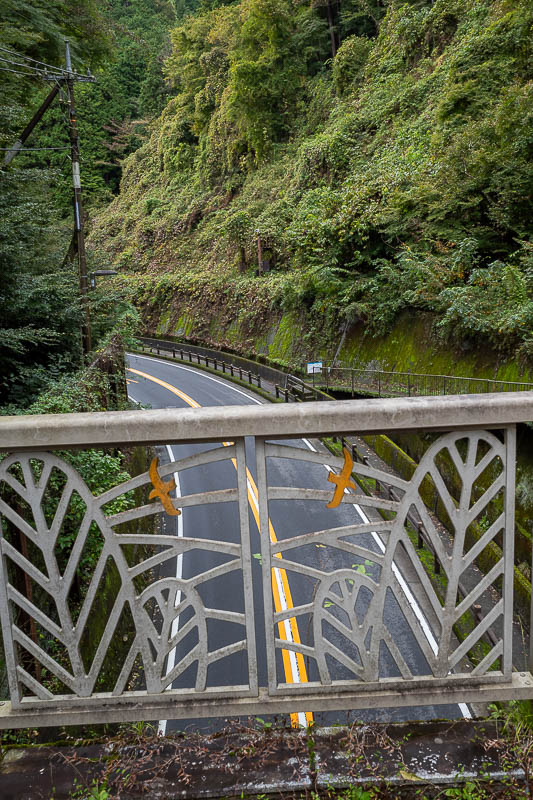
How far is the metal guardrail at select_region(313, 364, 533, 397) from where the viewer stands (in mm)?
12593

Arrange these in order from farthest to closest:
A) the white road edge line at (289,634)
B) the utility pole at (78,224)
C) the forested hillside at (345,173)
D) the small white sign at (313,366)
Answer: the small white sign at (313,366) → the forested hillside at (345,173) → the utility pole at (78,224) → the white road edge line at (289,634)

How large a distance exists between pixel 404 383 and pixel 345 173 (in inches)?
566

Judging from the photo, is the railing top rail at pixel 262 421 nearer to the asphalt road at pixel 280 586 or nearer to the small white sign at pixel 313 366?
the asphalt road at pixel 280 586

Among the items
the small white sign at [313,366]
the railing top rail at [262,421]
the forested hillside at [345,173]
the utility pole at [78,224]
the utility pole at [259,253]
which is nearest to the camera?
the railing top rail at [262,421]

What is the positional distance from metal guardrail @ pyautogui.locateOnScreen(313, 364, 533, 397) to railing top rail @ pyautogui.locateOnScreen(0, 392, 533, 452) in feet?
32.3

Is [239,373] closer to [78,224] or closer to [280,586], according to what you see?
[78,224]

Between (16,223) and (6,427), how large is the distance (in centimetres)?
1069

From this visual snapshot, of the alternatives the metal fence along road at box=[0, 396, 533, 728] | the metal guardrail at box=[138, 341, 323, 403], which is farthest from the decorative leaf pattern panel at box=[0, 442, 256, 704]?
the metal guardrail at box=[138, 341, 323, 403]

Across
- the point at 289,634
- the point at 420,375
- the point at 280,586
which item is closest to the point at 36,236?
the point at 280,586

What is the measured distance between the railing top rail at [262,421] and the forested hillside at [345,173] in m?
11.0

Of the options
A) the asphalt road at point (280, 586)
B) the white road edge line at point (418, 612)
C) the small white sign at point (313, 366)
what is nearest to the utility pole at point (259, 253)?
the small white sign at point (313, 366)

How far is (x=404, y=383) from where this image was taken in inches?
672

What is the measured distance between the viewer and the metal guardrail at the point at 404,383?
1259 cm

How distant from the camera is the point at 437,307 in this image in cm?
1580
